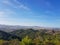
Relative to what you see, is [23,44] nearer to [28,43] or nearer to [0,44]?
[28,43]

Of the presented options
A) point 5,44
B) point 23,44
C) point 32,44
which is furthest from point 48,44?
point 5,44

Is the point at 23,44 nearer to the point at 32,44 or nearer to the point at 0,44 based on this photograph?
the point at 32,44

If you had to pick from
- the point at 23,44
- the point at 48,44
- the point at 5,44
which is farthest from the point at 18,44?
the point at 48,44

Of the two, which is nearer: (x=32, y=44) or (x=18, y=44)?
(x=18, y=44)

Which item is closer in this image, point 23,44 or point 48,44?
point 23,44

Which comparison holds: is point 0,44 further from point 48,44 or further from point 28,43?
point 48,44

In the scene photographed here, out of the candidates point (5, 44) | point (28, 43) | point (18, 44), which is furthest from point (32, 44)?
point (5, 44)
